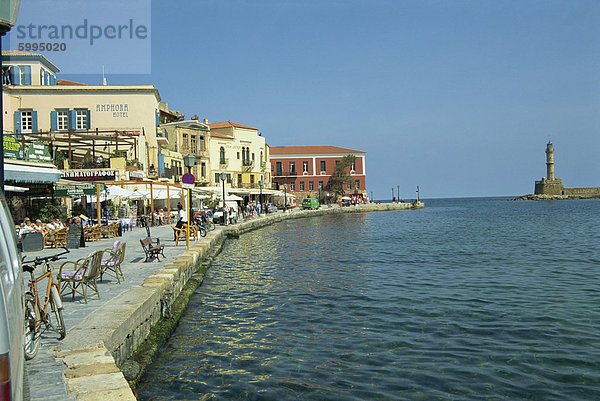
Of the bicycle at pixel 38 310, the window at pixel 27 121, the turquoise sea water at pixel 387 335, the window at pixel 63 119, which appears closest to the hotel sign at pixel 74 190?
the turquoise sea water at pixel 387 335

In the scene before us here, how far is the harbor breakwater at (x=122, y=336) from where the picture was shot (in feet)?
14.6

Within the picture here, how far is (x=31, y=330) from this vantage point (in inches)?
195

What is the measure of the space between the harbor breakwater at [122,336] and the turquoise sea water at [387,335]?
32cm

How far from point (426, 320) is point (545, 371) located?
2.74 metres

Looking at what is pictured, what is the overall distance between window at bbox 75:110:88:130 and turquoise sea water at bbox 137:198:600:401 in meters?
26.8

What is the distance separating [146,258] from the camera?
1308 cm

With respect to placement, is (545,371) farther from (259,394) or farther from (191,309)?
(191,309)

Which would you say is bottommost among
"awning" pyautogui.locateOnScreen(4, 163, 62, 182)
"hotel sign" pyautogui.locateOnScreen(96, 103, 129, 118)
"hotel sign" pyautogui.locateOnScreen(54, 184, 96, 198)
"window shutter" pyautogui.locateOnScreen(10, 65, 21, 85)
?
"hotel sign" pyautogui.locateOnScreen(54, 184, 96, 198)

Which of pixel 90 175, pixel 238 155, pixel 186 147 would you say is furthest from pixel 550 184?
pixel 90 175

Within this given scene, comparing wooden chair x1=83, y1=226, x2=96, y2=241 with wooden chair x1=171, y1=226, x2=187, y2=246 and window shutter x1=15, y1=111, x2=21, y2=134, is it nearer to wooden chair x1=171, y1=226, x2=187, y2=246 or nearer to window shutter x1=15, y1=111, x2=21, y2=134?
wooden chair x1=171, y1=226, x2=187, y2=246

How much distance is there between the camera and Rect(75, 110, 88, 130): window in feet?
124

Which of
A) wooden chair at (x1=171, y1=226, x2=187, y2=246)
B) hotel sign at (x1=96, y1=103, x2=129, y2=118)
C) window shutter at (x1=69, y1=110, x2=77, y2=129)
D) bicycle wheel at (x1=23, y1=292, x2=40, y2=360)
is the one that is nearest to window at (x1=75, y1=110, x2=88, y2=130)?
window shutter at (x1=69, y1=110, x2=77, y2=129)

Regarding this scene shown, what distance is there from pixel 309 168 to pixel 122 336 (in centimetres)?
7503

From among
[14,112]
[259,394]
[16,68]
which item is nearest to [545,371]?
[259,394]
